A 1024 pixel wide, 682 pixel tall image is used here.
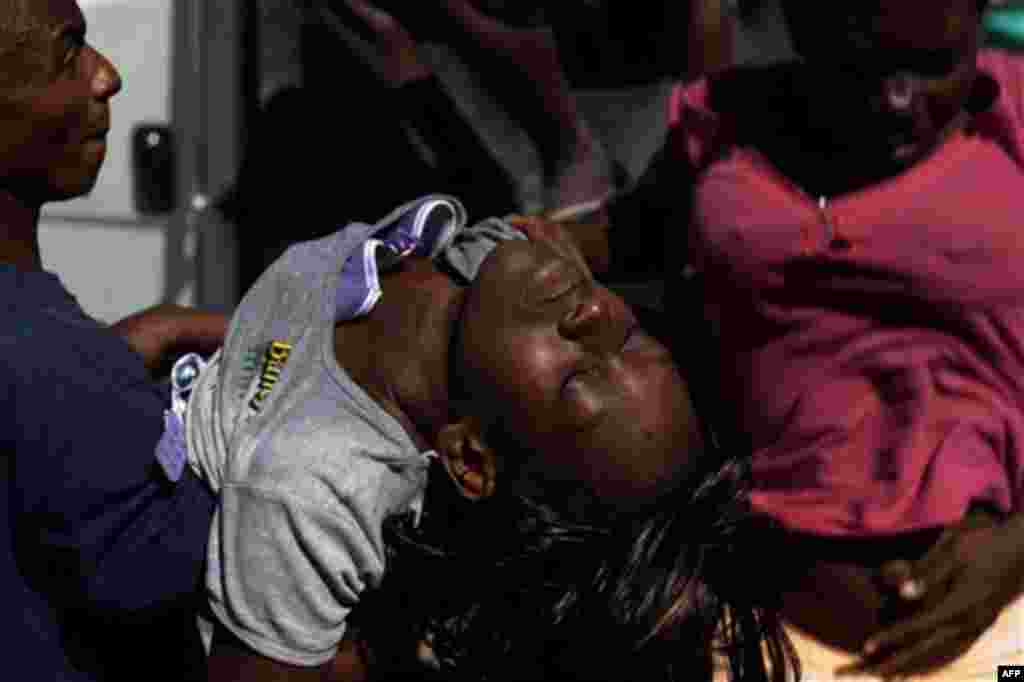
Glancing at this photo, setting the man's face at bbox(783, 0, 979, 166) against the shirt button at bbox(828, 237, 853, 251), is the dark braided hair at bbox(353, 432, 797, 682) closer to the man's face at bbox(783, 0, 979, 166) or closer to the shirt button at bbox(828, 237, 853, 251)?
the shirt button at bbox(828, 237, 853, 251)

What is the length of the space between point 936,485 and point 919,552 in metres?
0.13

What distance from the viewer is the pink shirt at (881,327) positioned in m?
2.52

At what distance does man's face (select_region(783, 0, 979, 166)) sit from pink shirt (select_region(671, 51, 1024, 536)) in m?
0.06

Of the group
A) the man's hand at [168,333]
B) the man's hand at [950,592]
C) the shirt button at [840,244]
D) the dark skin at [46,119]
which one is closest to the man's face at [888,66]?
the shirt button at [840,244]

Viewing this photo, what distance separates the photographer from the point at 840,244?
8.37 feet

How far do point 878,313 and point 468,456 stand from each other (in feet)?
2.84

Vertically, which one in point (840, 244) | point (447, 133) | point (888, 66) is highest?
point (888, 66)

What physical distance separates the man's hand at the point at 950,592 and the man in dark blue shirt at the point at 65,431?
47.4 inches

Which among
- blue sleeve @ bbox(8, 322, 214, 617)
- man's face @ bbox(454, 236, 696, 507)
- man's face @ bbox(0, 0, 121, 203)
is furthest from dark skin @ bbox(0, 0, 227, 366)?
man's face @ bbox(454, 236, 696, 507)

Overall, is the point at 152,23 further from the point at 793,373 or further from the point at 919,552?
the point at 919,552

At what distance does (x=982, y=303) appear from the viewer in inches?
99.7

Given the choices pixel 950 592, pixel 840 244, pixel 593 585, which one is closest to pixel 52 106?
pixel 593 585

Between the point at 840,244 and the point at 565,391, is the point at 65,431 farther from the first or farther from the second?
the point at 840,244

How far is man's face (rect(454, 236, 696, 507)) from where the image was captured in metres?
1.98
